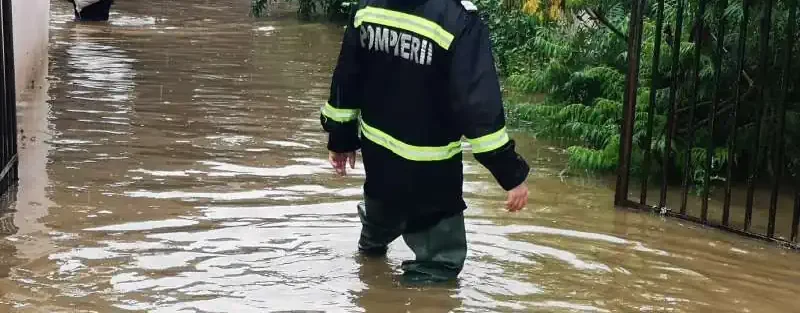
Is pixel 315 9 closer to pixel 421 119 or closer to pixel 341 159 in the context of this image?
pixel 341 159

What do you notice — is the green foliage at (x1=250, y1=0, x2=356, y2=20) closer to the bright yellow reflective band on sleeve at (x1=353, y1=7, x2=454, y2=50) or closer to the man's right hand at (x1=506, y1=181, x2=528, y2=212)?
the bright yellow reflective band on sleeve at (x1=353, y1=7, x2=454, y2=50)

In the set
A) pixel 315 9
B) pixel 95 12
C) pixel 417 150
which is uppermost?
pixel 315 9

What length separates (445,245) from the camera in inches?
208

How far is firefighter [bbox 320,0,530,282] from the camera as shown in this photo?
15.9 ft

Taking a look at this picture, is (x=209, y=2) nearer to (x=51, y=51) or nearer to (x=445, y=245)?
(x=51, y=51)

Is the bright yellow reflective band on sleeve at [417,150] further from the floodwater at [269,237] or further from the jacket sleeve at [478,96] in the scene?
the floodwater at [269,237]

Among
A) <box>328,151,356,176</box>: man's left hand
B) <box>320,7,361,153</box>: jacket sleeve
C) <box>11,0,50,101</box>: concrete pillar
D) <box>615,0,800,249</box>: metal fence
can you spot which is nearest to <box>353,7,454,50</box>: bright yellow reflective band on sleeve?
<box>320,7,361,153</box>: jacket sleeve

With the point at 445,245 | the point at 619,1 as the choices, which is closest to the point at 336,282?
the point at 445,245

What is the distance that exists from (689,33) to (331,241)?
328cm

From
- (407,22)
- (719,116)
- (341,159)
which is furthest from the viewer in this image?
(719,116)

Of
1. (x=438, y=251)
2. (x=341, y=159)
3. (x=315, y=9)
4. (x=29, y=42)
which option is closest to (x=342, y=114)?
(x=341, y=159)

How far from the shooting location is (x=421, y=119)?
16.6 ft

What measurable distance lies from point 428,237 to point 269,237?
122 centimetres

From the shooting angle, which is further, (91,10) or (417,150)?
(91,10)
